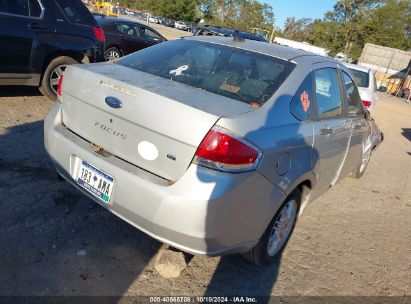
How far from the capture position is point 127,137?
2.59 metres

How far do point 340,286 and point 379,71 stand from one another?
130 feet

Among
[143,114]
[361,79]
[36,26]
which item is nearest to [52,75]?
[36,26]

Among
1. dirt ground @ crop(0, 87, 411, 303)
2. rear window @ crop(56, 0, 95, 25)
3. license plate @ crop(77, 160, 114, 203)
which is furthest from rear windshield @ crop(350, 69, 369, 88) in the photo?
license plate @ crop(77, 160, 114, 203)

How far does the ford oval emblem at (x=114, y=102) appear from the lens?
2.61 meters

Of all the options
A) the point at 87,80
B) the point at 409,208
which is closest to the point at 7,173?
the point at 87,80

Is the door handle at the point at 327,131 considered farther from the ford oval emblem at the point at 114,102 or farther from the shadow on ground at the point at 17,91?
the shadow on ground at the point at 17,91

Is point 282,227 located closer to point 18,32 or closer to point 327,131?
point 327,131

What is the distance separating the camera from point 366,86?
9406mm

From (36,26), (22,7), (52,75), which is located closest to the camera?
(22,7)

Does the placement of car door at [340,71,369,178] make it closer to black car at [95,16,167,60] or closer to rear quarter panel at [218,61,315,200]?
rear quarter panel at [218,61,315,200]

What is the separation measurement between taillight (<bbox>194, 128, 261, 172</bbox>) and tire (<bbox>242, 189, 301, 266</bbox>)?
2.50 ft

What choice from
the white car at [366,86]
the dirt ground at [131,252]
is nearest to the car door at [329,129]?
the dirt ground at [131,252]

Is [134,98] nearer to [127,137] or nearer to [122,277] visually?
[127,137]

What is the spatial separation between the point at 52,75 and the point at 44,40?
57cm
